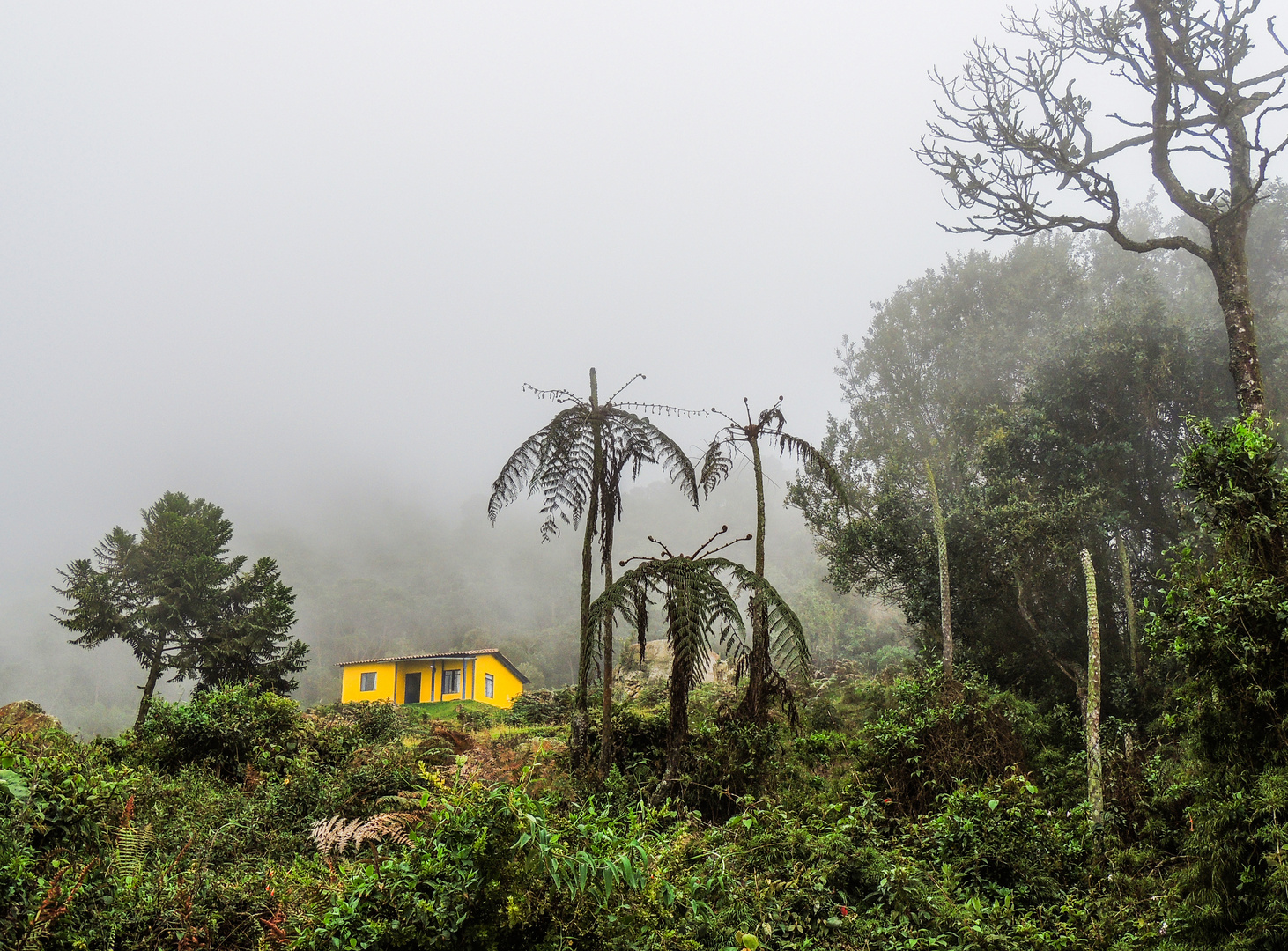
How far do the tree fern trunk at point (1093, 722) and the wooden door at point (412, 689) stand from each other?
26.9m

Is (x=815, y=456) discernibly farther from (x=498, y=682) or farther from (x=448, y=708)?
(x=498, y=682)

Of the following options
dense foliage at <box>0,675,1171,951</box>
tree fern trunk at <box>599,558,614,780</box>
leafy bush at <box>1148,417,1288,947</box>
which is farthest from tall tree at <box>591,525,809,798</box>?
leafy bush at <box>1148,417,1288,947</box>

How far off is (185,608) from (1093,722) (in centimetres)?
2315

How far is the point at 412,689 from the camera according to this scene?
3022cm

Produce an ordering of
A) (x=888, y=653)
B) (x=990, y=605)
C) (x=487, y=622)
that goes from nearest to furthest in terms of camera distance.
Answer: (x=990, y=605) < (x=888, y=653) < (x=487, y=622)

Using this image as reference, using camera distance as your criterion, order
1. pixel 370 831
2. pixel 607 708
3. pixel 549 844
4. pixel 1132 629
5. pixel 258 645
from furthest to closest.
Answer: pixel 258 645 → pixel 1132 629 → pixel 607 708 → pixel 370 831 → pixel 549 844

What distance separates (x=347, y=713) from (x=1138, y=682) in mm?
15283

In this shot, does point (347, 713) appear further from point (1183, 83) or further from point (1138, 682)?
point (1183, 83)

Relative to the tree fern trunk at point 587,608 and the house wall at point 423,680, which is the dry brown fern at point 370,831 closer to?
the tree fern trunk at point 587,608

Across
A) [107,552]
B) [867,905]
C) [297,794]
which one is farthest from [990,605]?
[107,552]

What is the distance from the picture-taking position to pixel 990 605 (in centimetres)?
1722

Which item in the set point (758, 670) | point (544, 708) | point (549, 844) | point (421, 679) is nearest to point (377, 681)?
point (421, 679)

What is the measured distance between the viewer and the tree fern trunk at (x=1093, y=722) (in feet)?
23.2

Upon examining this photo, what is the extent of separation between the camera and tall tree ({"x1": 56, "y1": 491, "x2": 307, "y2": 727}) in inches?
822
